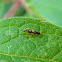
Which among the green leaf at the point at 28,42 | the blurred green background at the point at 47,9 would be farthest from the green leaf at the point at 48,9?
the green leaf at the point at 28,42

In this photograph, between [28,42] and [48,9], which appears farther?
[48,9]

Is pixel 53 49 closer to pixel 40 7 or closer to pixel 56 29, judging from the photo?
pixel 56 29

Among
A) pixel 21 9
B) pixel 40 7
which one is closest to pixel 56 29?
pixel 40 7

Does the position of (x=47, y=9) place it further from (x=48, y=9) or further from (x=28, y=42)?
(x=28, y=42)

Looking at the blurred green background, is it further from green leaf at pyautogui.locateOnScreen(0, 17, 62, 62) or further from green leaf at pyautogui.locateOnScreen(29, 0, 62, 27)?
green leaf at pyautogui.locateOnScreen(0, 17, 62, 62)

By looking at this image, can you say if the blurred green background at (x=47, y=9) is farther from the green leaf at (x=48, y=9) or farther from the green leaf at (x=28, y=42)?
the green leaf at (x=28, y=42)

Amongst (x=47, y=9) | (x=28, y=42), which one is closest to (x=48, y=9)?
(x=47, y=9)

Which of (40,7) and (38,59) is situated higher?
(40,7)

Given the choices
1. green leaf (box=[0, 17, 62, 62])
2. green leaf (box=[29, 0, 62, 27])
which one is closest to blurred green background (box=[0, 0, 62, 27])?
green leaf (box=[29, 0, 62, 27])
